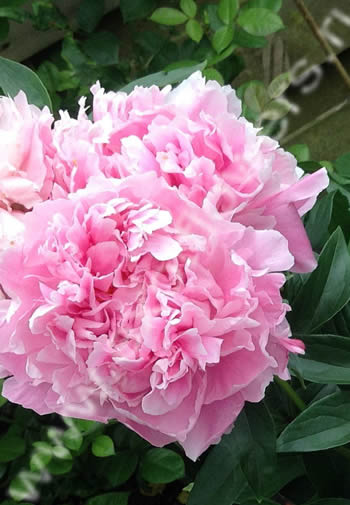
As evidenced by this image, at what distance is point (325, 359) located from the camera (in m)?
0.45

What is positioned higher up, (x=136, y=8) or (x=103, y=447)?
(x=136, y=8)

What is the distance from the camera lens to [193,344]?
320 mm

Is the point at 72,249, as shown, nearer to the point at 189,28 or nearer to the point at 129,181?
the point at 129,181

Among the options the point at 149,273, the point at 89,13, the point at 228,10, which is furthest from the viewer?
the point at 89,13

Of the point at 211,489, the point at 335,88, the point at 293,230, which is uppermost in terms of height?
the point at 293,230

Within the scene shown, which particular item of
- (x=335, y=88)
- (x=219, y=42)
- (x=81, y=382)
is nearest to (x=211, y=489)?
(x=81, y=382)

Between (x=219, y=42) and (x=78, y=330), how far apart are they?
0.54 meters

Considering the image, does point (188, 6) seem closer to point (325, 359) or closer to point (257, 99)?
point (257, 99)

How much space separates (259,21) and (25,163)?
53 centimetres

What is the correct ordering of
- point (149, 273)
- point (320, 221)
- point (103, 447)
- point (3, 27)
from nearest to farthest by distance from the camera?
point (149, 273) → point (320, 221) → point (103, 447) → point (3, 27)

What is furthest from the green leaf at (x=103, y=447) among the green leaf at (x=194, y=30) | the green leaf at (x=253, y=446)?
the green leaf at (x=194, y=30)

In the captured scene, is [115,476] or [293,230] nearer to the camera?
[293,230]

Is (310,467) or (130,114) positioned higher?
(130,114)

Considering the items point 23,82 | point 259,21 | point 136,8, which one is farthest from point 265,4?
point 23,82
